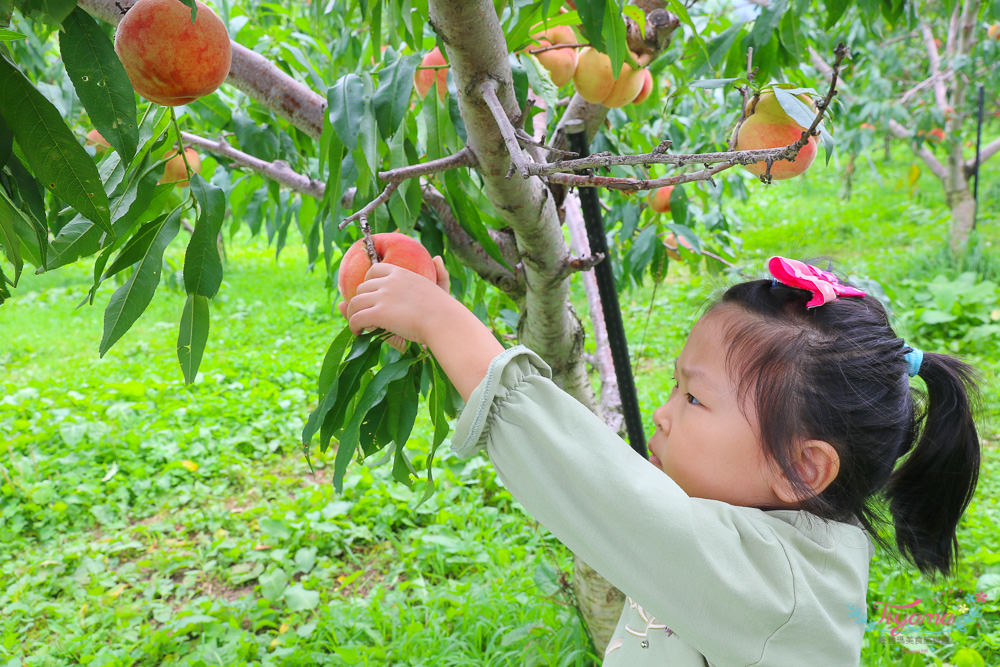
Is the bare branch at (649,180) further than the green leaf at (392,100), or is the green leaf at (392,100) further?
the green leaf at (392,100)

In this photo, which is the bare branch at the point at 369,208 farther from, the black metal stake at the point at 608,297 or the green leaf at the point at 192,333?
the black metal stake at the point at 608,297

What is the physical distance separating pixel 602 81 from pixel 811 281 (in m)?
0.65

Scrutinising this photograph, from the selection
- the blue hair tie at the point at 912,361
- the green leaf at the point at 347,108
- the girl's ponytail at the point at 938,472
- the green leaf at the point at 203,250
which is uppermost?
the green leaf at the point at 347,108

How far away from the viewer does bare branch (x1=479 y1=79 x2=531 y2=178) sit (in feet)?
2.55

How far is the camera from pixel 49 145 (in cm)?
65

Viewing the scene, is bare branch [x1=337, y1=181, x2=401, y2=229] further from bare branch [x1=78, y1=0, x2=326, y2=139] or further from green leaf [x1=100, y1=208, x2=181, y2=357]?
bare branch [x1=78, y1=0, x2=326, y2=139]

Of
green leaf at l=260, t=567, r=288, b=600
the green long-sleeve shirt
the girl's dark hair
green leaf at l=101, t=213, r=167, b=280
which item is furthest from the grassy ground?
the green long-sleeve shirt

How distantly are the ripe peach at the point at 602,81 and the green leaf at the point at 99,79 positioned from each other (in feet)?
3.09

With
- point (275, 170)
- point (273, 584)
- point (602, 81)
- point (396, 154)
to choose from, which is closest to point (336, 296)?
point (273, 584)

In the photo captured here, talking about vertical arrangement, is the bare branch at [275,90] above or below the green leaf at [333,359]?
above

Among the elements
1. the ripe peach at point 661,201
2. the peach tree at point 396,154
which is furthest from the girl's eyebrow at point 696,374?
the ripe peach at point 661,201

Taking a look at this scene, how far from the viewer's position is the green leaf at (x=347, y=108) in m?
1.03

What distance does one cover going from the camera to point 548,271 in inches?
49.3

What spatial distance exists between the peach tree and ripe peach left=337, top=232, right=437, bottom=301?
2.1 inches
